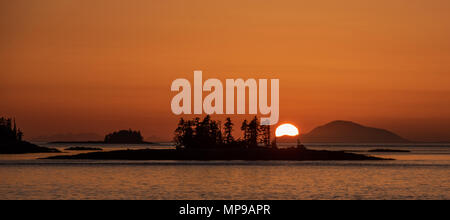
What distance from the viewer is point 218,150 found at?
Result: 577 ft

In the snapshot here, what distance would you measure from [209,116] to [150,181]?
4347 inches

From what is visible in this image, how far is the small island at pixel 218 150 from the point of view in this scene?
17150 cm

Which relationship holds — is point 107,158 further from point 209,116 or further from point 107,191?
point 107,191

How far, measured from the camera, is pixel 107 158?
175m

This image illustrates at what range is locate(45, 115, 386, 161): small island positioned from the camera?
563ft

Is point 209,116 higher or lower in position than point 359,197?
higher
